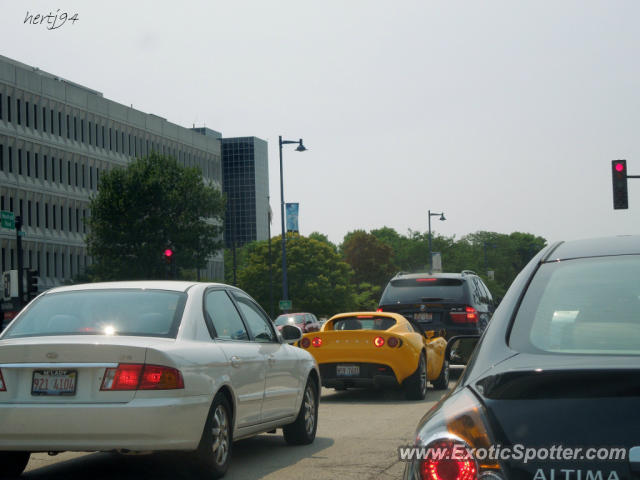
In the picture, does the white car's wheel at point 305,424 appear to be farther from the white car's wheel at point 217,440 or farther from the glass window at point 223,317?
the white car's wheel at point 217,440

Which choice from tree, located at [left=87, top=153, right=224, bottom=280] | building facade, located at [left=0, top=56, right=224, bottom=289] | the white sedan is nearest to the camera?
the white sedan

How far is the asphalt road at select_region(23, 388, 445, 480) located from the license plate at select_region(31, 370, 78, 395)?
3.33ft

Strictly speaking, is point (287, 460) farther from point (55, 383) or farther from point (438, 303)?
point (438, 303)

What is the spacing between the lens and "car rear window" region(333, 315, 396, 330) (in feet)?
52.5

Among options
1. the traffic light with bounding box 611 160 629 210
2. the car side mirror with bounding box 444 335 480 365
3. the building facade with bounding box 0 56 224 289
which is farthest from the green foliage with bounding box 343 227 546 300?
the car side mirror with bounding box 444 335 480 365

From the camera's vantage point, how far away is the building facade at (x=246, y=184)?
156 m

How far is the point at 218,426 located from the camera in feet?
25.3

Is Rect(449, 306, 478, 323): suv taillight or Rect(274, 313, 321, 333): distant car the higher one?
Rect(449, 306, 478, 323): suv taillight

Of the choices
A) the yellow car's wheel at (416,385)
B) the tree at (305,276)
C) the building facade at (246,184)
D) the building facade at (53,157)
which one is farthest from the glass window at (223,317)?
the building facade at (246,184)

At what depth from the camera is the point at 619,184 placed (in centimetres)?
3152

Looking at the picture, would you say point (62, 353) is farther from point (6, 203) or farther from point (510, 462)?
point (6, 203)

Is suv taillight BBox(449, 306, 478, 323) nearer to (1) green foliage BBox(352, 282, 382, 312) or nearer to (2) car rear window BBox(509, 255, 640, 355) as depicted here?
(2) car rear window BBox(509, 255, 640, 355)

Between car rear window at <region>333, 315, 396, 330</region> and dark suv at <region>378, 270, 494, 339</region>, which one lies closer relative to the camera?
car rear window at <region>333, 315, 396, 330</region>

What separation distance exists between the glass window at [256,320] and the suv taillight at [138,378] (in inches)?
81.2
